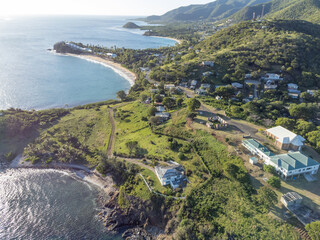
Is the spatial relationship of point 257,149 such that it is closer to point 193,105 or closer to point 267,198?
point 267,198

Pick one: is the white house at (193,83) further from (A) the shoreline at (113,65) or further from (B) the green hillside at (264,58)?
(A) the shoreline at (113,65)

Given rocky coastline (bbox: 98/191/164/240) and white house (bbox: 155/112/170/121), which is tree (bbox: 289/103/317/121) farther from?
rocky coastline (bbox: 98/191/164/240)

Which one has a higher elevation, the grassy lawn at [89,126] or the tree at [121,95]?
the tree at [121,95]

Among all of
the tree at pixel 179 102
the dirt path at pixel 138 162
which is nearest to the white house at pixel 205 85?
the tree at pixel 179 102

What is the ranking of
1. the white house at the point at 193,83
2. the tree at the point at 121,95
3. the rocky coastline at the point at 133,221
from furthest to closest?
the tree at the point at 121,95 < the white house at the point at 193,83 < the rocky coastline at the point at 133,221

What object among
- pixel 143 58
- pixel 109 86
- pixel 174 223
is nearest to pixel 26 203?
pixel 174 223

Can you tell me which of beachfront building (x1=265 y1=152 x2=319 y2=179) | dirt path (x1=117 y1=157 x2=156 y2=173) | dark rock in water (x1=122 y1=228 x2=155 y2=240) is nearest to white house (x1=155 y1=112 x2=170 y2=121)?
dirt path (x1=117 y1=157 x2=156 y2=173)

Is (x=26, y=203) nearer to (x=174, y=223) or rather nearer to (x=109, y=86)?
(x=174, y=223)
